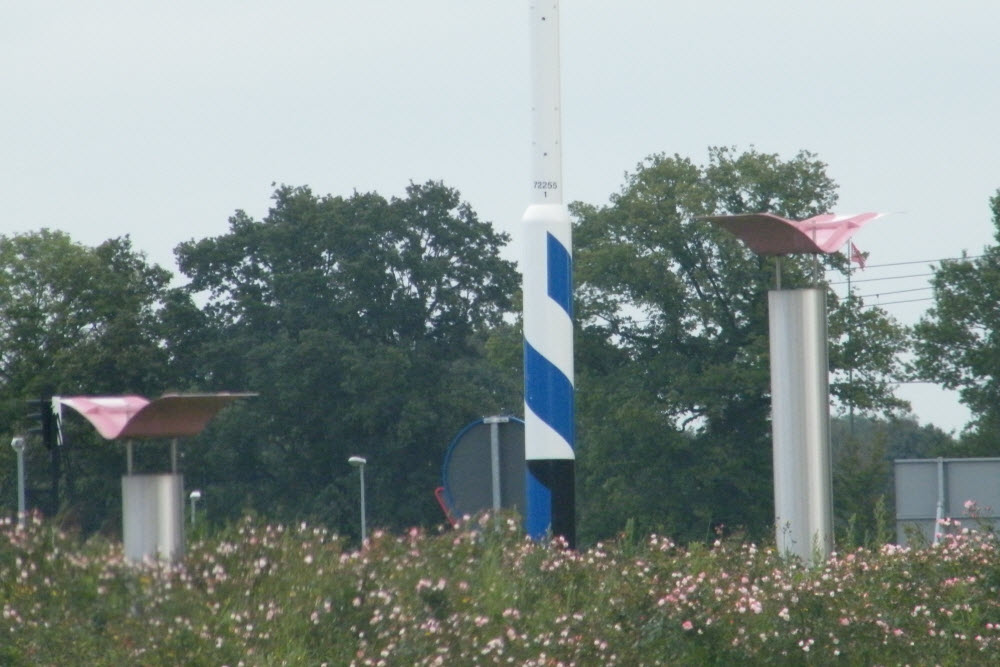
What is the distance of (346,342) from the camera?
49312mm

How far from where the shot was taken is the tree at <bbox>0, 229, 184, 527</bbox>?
42656 mm

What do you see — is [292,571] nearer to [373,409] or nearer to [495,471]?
[495,471]

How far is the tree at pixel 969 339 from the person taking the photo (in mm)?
45500

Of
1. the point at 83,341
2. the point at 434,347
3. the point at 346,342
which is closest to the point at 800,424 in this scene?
the point at 83,341

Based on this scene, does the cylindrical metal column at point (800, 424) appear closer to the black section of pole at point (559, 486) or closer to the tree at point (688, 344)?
the black section of pole at point (559, 486)

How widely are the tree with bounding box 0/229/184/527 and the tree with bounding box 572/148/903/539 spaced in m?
12.8

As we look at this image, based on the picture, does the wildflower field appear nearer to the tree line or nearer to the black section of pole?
the black section of pole

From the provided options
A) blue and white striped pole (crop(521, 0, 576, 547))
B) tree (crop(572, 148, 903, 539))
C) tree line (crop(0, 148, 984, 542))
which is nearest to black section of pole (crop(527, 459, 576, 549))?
blue and white striped pole (crop(521, 0, 576, 547))

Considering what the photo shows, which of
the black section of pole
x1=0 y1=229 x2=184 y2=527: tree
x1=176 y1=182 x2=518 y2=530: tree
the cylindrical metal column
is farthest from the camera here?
x1=176 y1=182 x2=518 y2=530: tree

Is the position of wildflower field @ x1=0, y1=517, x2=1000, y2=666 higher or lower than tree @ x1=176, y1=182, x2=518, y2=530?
lower

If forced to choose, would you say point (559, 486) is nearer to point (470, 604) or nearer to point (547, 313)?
point (547, 313)

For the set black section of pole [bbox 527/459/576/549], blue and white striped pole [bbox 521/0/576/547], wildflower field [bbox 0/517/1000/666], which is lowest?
wildflower field [bbox 0/517/1000/666]

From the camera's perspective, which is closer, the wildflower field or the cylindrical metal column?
the wildflower field

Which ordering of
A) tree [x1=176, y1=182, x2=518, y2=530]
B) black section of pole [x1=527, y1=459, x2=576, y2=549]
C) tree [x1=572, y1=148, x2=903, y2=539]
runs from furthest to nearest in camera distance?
tree [x1=176, y1=182, x2=518, y2=530]
tree [x1=572, y1=148, x2=903, y2=539]
black section of pole [x1=527, y1=459, x2=576, y2=549]
